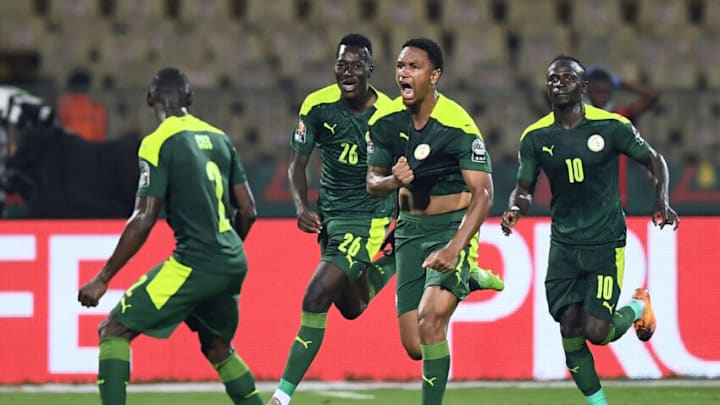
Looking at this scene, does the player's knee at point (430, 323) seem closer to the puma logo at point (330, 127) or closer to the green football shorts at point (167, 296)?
the green football shorts at point (167, 296)

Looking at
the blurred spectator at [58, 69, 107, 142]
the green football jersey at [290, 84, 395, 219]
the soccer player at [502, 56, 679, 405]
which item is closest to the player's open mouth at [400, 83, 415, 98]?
the soccer player at [502, 56, 679, 405]

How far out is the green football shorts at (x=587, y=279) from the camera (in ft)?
24.9

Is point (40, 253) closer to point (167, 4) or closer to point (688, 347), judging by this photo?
point (688, 347)

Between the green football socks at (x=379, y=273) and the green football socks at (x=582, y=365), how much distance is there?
125 cm

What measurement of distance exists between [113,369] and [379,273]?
2.19m

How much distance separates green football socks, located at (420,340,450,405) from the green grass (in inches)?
74.6

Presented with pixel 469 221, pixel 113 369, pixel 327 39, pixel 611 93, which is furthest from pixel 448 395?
pixel 327 39

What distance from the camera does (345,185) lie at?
8117 mm

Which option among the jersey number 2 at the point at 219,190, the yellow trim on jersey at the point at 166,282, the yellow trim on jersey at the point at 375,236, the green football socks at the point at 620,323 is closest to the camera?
the yellow trim on jersey at the point at 166,282

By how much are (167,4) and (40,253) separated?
644 cm

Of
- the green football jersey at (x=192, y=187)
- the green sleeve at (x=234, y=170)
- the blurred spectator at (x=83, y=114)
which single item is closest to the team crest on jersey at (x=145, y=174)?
the green football jersey at (x=192, y=187)

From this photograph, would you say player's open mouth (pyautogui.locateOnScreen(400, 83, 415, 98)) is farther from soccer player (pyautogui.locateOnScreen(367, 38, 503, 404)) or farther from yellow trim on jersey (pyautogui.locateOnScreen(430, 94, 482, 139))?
yellow trim on jersey (pyautogui.locateOnScreen(430, 94, 482, 139))

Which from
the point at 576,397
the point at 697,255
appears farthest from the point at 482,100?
the point at 576,397

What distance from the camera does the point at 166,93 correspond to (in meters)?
6.77
